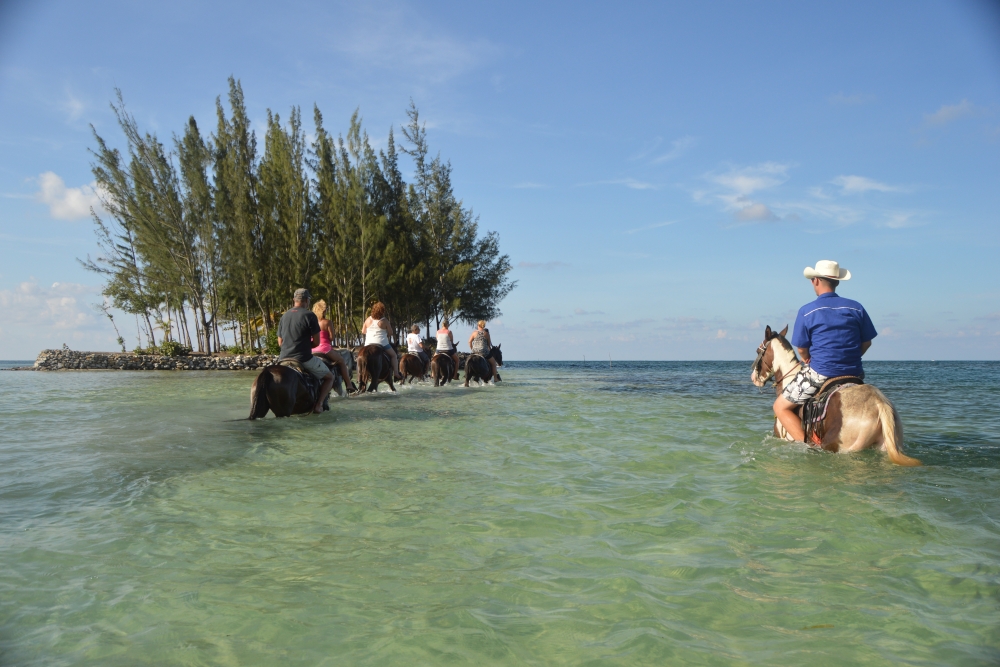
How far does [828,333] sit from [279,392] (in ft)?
26.6

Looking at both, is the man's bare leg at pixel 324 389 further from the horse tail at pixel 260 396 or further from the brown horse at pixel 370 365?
the brown horse at pixel 370 365

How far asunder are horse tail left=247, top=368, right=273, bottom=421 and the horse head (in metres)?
7.48

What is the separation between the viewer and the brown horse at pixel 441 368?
18547mm

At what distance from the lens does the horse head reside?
7.67 m

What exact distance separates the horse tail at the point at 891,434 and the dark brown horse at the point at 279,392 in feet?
27.5

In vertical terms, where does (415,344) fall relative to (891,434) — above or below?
above

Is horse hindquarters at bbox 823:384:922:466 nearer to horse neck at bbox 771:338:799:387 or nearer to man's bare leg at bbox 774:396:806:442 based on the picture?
man's bare leg at bbox 774:396:806:442

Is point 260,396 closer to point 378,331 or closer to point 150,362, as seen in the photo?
point 378,331

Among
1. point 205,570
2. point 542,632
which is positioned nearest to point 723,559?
point 542,632

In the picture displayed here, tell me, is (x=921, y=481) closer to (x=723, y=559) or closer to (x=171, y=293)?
(x=723, y=559)

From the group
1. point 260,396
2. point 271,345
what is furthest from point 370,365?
point 271,345

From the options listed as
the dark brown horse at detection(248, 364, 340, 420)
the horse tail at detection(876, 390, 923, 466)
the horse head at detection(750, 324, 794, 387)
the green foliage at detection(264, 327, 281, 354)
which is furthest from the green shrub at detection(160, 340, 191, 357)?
the horse tail at detection(876, 390, 923, 466)

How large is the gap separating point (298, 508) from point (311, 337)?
6.12m

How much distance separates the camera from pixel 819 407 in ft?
20.8
